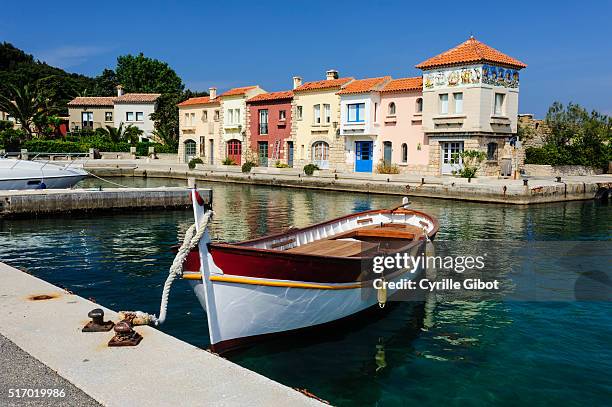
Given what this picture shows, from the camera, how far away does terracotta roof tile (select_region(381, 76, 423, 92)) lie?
1734 inches

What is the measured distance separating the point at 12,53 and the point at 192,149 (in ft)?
201

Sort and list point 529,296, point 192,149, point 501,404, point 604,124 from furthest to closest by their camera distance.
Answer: point 192,149, point 604,124, point 529,296, point 501,404

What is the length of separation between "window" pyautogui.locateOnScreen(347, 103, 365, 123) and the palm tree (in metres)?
40.8

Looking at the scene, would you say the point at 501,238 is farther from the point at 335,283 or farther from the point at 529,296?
the point at 335,283

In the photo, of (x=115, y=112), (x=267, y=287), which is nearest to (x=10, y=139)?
(x=115, y=112)

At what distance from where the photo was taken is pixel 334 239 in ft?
42.1

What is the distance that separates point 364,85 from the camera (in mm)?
47281

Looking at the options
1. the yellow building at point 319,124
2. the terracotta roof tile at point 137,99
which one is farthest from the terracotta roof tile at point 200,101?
the yellow building at point 319,124

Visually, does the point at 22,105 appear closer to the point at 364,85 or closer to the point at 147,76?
the point at 147,76

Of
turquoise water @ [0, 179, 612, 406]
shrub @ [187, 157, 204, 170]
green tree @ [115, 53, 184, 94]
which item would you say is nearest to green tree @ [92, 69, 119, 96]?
green tree @ [115, 53, 184, 94]

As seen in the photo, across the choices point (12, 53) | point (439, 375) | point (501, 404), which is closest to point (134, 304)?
point (439, 375)

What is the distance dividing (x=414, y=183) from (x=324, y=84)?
17696mm

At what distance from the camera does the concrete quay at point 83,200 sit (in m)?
23.0

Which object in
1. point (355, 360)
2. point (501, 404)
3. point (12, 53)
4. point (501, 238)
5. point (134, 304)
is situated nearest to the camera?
point (501, 404)
